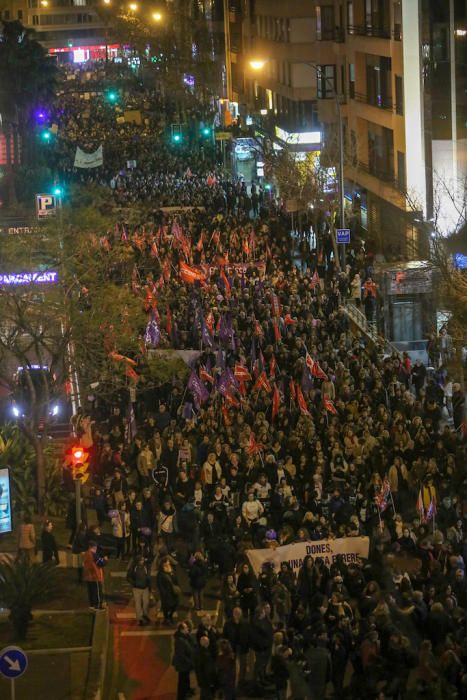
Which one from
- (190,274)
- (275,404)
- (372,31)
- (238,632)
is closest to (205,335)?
(275,404)

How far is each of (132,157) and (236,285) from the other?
35.4 m

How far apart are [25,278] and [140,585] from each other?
886cm

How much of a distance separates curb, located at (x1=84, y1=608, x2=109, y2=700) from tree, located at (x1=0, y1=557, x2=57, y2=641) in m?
0.88

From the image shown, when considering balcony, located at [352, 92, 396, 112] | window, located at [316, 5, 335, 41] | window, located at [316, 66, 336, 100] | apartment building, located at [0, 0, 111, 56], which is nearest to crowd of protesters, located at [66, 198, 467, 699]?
balcony, located at [352, 92, 396, 112]

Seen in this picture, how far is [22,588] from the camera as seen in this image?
1977 cm

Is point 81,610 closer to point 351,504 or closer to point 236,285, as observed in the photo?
point 351,504

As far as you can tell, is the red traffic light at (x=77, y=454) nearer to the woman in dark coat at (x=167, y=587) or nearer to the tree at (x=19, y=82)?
the woman in dark coat at (x=167, y=587)

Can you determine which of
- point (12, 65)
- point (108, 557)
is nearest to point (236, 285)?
point (108, 557)

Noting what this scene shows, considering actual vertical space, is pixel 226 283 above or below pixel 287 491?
above

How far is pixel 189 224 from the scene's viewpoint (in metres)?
47.9

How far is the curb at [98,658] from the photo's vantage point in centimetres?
1711

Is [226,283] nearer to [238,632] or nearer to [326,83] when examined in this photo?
[238,632]

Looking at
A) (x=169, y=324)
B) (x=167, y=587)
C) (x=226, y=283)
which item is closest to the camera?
(x=167, y=587)

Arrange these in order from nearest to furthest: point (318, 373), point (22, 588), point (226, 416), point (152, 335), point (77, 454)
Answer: point (22, 588), point (77, 454), point (226, 416), point (318, 373), point (152, 335)
